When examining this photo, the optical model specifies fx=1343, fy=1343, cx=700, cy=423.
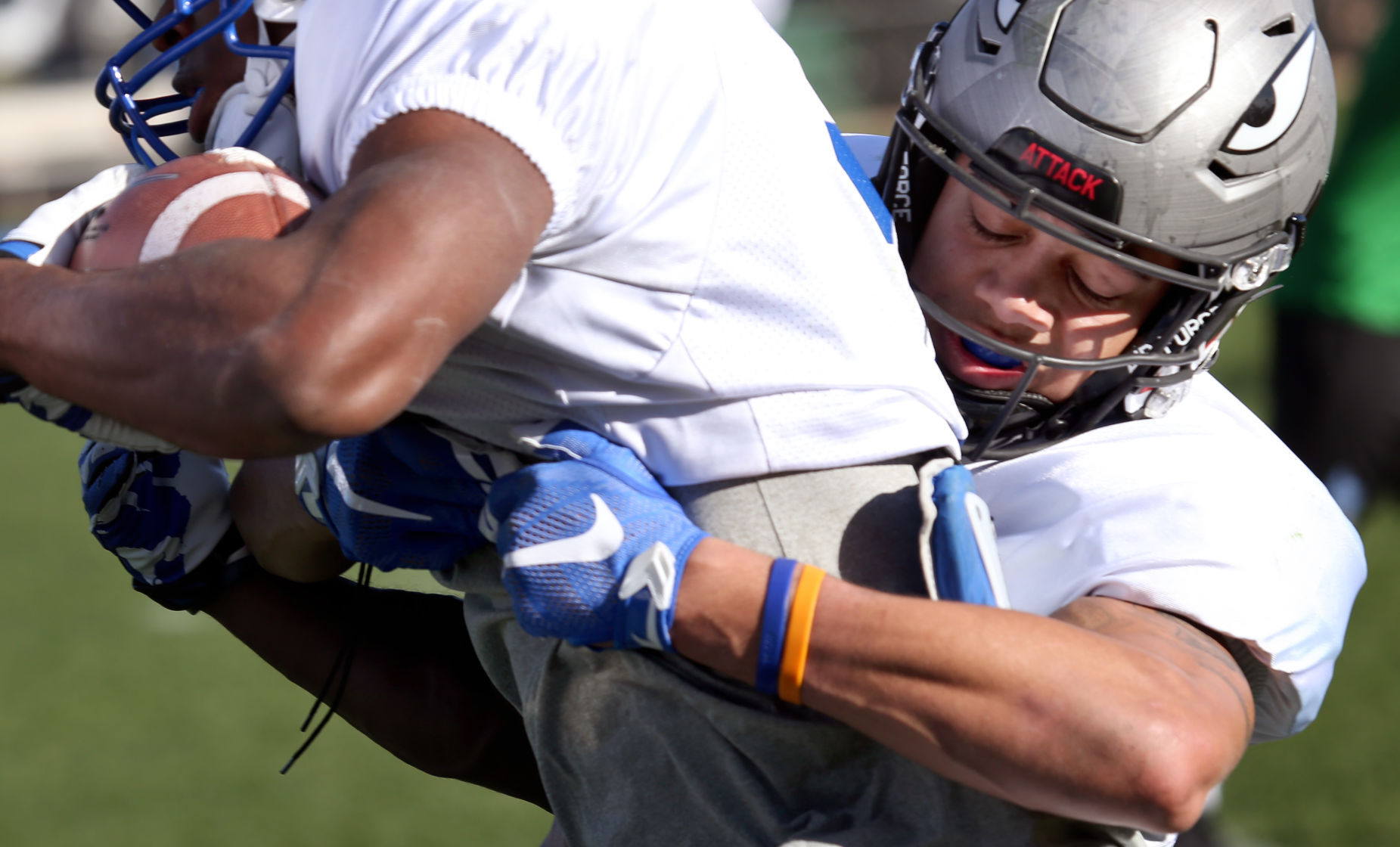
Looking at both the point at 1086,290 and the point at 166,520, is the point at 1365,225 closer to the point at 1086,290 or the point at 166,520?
the point at 1086,290

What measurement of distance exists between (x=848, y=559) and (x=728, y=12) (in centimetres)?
57

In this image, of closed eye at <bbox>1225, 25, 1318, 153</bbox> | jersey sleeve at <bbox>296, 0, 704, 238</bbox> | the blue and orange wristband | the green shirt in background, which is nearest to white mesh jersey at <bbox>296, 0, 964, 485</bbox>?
jersey sleeve at <bbox>296, 0, 704, 238</bbox>

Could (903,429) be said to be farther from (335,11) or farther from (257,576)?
(257,576)

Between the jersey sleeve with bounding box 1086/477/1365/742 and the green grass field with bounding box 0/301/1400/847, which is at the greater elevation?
the jersey sleeve with bounding box 1086/477/1365/742

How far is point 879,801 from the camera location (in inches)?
58.6

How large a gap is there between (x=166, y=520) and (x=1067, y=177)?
1.30 m

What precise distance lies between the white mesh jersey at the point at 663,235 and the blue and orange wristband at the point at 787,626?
0.13 meters

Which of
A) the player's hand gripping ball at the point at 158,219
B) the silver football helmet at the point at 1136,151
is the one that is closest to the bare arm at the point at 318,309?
the player's hand gripping ball at the point at 158,219

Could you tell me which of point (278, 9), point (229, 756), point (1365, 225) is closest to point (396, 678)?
point (278, 9)

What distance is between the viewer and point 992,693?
1291 millimetres

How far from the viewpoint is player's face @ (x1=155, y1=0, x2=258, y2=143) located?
147cm

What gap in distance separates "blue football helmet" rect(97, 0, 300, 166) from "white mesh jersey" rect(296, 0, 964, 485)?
0.14m

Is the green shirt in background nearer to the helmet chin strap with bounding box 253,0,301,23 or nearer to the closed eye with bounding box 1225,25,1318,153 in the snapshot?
the closed eye with bounding box 1225,25,1318,153

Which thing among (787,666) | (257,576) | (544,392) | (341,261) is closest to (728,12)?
(544,392)
